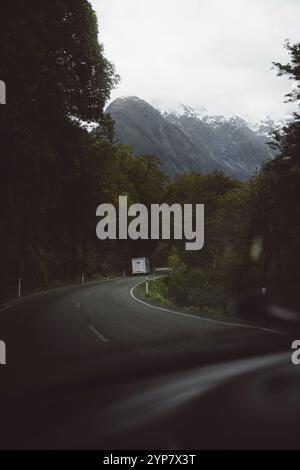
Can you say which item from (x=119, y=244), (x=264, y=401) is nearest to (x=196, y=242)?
(x=119, y=244)

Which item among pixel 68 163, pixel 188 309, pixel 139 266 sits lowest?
pixel 139 266

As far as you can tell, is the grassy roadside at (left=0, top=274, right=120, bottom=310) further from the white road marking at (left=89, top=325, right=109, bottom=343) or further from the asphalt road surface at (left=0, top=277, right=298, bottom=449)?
the asphalt road surface at (left=0, top=277, right=298, bottom=449)

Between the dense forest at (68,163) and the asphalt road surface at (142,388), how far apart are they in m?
6.62

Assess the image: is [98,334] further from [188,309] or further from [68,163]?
[188,309]

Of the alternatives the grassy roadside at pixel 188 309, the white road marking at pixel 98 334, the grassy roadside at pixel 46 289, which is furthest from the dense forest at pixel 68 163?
the white road marking at pixel 98 334

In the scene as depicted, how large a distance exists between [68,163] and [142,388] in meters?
12.8

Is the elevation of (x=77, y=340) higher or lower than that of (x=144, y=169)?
lower

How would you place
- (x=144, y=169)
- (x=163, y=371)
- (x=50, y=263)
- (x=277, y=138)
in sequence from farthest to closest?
(x=144, y=169)
(x=50, y=263)
(x=277, y=138)
(x=163, y=371)

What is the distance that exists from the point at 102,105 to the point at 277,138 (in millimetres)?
7901

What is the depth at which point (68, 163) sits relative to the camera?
1722 cm

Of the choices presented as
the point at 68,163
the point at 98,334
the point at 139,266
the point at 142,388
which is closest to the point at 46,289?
the point at 68,163

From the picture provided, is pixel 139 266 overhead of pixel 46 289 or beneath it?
beneath
